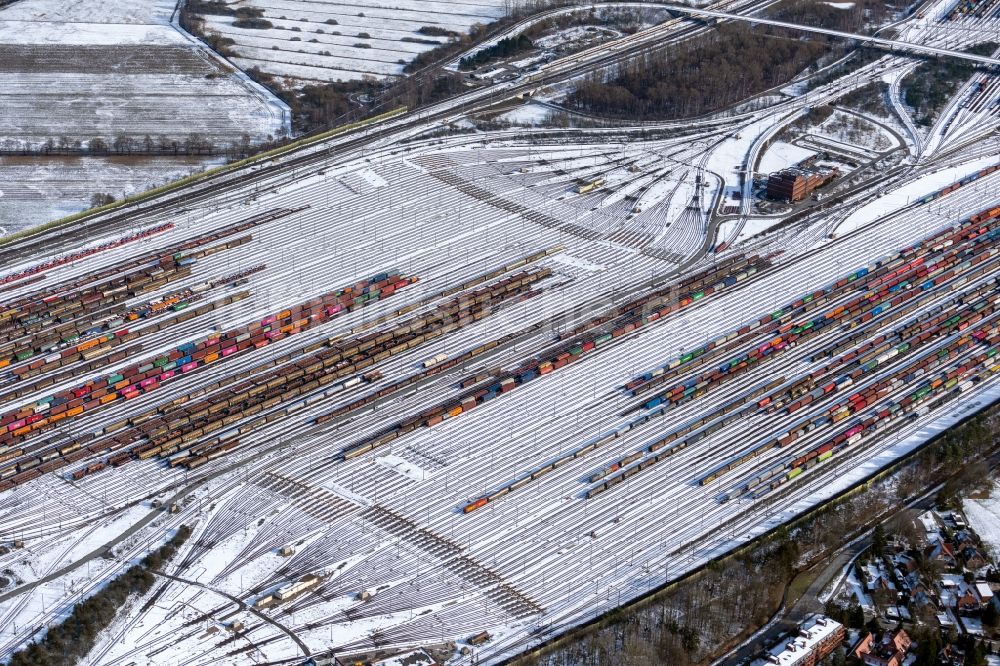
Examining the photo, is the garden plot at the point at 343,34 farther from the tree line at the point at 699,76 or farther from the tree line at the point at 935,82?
the tree line at the point at 935,82

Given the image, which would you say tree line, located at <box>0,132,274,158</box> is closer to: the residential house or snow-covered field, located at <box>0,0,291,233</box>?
snow-covered field, located at <box>0,0,291,233</box>

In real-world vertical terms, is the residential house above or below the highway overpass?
below

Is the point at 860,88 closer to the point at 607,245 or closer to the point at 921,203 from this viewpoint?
the point at 921,203

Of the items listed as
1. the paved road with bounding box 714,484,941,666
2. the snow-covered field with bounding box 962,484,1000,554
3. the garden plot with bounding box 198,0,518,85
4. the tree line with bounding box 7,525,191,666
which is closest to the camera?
the tree line with bounding box 7,525,191,666

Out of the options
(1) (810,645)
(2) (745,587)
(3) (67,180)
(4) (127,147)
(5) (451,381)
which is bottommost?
(3) (67,180)

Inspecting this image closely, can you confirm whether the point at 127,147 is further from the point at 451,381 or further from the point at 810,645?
the point at 810,645

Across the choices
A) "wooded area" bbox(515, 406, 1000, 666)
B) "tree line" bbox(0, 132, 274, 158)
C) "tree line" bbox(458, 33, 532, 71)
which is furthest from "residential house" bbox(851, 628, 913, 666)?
"tree line" bbox(458, 33, 532, 71)

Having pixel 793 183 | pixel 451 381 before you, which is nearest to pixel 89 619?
pixel 451 381
